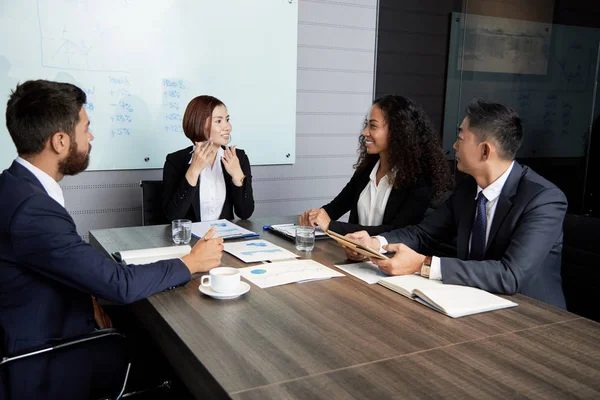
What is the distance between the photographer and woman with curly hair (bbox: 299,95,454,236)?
2.33m

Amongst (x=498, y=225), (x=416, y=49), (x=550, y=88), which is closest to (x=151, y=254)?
(x=498, y=225)

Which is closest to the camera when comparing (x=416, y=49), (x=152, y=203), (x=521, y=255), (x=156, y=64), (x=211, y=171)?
(x=521, y=255)

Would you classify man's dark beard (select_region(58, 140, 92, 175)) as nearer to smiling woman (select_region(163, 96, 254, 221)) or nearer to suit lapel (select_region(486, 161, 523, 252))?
smiling woman (select_region(163, 96, 254, 221))

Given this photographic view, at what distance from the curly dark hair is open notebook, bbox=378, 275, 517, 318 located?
877 millimetres

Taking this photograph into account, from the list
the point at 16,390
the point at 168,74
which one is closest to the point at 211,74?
the point at 168,74

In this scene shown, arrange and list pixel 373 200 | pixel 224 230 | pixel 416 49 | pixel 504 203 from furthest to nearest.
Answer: pixel 416 49
pixel 373 200
pixel 224 230
pixel 504 203

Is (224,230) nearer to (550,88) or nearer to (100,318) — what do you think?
(100,318)

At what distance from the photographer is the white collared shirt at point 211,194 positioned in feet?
9.50

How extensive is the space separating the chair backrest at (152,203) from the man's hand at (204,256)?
119cm

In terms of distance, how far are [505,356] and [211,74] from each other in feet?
9.21

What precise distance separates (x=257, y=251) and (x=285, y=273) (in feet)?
0.98

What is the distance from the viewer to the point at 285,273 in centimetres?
168

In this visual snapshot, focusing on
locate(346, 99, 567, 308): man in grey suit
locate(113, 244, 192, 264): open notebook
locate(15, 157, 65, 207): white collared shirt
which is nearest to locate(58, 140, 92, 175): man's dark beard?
locate(15, 157, 65, 207): white collared shirt

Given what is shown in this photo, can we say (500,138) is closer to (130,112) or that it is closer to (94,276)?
(94,276)
